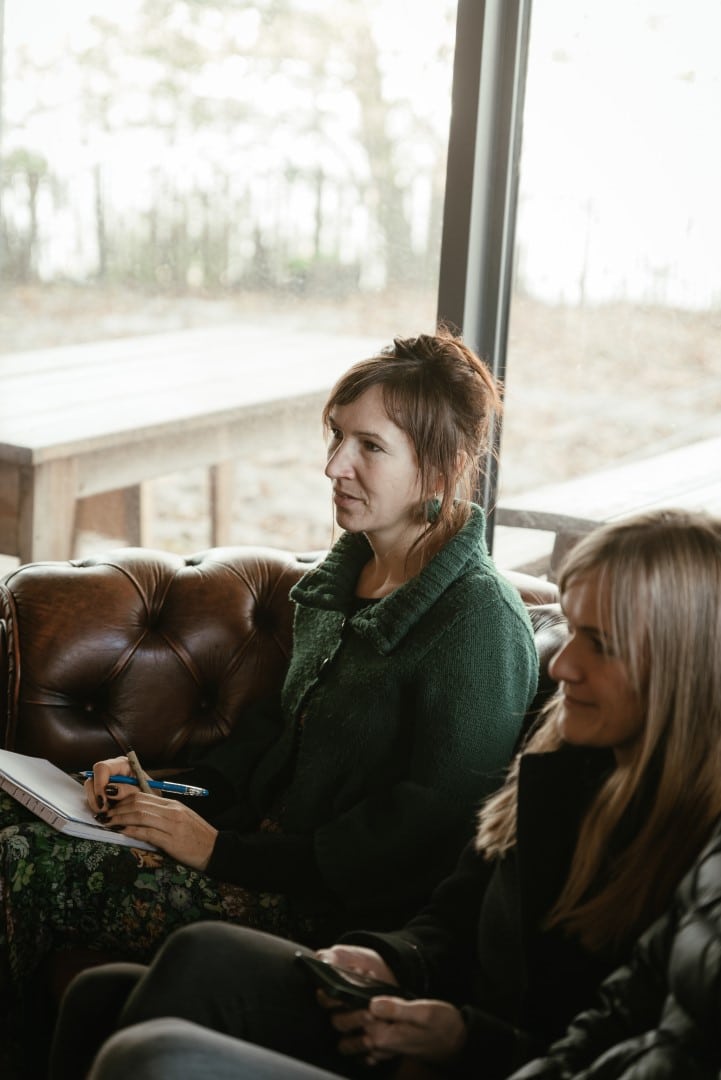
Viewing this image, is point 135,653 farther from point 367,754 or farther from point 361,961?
point 361,961

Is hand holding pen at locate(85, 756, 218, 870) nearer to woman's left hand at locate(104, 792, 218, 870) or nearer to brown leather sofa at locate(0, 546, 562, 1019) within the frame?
woman's left hand at locate(104, 792, 218, 870)

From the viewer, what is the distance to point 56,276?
3.08m

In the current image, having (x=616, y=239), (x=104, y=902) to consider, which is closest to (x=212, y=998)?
(x=104, y=902)

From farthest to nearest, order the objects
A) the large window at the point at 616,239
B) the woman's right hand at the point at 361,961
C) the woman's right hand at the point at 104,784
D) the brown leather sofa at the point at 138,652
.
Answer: the large window at the point at 616,239 < the brown leather sofa at the point at 138,652 < the woman's right hand at the point at 104,784 < the woman's right hand at the point at 361,961

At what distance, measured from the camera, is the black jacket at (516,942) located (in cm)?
135

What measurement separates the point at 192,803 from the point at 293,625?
1.19ft

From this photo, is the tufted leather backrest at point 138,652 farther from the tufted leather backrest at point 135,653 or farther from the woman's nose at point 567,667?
the woman's nose at point 567,667

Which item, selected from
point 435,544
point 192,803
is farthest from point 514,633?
point 192,803

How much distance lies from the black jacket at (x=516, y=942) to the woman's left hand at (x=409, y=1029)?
0.9 inches

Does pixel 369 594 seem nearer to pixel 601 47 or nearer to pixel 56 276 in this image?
pixel 601 47

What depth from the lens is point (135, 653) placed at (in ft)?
7.19

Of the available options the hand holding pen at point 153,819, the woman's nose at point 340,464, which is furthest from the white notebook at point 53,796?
the woman's nose at point 340,464

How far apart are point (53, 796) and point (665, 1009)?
3.51 feet

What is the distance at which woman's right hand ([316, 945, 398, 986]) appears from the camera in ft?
4.69
